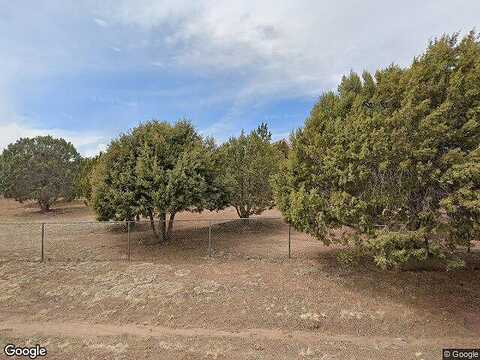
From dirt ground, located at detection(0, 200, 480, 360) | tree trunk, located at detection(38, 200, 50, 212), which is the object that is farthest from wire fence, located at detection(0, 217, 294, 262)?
tree trunk, located at detection(38, 200, 50, 212)

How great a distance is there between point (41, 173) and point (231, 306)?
29.1 metres

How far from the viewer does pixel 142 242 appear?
1653cm

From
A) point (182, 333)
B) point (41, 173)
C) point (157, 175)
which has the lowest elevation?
point (182, 333)

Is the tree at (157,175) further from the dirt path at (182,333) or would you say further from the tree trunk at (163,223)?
the dirt path at (182,333)

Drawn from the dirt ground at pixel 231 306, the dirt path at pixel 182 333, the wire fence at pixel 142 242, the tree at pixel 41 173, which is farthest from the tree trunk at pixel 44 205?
the dirt path at pixel 182 333

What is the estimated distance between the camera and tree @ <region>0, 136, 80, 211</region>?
32719 mm

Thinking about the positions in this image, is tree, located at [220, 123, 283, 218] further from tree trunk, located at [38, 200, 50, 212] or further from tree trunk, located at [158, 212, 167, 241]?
tree trunk, located at [38, 200, 50, 212]

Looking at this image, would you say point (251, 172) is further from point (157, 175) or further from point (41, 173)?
point (41, 173)

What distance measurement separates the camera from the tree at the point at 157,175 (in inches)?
554

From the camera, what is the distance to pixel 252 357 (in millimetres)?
7488

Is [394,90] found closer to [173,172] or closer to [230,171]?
[173,172]

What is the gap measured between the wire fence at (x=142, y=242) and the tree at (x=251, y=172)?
1349mm

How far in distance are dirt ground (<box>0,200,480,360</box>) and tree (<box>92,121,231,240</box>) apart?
1.85 m

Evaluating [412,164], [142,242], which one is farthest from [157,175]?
[412,164]
